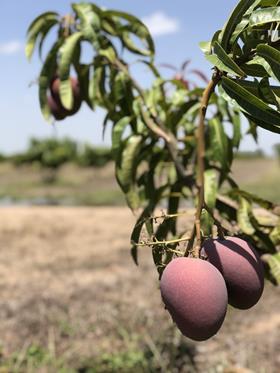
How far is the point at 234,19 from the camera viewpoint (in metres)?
0.83

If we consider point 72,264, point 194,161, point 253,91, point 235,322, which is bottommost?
point 72,264

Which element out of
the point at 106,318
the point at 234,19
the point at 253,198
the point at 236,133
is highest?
the point at 234,19

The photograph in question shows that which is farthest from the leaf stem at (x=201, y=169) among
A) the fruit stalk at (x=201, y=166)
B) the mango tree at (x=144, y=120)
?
the mango tree at (x=144, y=120)

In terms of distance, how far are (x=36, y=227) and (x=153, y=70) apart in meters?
6.34

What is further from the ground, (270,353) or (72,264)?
(270,353)

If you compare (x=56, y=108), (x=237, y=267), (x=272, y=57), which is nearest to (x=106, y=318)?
(x=56, y=108)

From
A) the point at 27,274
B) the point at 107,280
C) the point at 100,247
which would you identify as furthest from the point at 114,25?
the point at 100,247

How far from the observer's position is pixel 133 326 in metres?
3.47

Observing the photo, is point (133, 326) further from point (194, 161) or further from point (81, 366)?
point (194, 161)

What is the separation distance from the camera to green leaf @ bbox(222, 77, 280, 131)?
79 centimetres

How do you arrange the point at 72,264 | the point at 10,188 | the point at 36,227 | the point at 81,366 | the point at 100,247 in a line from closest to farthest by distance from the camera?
the point at 81,366 < the point at 72,264 < the point at 100,247 < the point at 36,227 < the point at 10,188

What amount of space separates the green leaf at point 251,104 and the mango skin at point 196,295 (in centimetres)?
22

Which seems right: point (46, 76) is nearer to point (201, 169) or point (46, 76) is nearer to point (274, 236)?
point (274, 236)

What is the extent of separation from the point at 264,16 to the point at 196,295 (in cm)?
41
